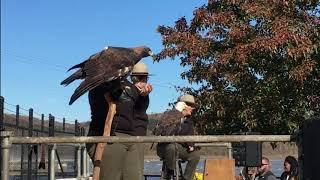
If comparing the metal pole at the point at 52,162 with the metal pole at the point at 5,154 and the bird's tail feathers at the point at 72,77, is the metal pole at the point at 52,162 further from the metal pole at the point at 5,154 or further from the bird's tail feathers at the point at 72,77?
the metal pole at the point at 5,154

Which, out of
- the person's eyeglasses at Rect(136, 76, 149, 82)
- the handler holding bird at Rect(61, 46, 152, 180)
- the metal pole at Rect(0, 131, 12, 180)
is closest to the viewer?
the metal pole at Rect(0, 131, 12, 180)

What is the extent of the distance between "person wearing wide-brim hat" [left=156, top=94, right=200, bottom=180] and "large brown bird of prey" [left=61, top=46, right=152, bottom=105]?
312 centimetres

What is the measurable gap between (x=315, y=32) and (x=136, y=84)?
16.1 feet

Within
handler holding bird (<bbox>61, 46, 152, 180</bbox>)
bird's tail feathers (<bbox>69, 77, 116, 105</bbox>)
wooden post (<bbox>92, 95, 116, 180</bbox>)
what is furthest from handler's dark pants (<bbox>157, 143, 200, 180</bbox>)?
bird's tail feathers (<bbox>69, 77, 116, 105</bbox>)

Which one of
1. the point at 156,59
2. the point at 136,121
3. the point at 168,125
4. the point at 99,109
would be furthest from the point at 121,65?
the point at 156,59

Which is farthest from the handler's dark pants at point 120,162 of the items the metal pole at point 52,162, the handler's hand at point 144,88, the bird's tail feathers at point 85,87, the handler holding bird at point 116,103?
the metal pole at point 52,162

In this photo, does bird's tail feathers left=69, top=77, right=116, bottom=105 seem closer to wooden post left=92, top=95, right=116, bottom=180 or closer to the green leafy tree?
wooden post left=92, top=95, right=116, bottom=180

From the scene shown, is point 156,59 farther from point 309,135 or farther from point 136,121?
point 309,135

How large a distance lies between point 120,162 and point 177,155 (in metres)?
2.58

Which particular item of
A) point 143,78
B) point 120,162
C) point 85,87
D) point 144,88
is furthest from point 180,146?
point 85,87

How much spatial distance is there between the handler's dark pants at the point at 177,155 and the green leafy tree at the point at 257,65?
1703 mm

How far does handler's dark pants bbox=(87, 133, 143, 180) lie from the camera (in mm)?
5148

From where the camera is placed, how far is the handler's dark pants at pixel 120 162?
515 centimetres

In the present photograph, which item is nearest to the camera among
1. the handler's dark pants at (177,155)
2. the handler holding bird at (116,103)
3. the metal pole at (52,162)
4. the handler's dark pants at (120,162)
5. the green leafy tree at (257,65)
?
the handler holding bird at (116,103)
